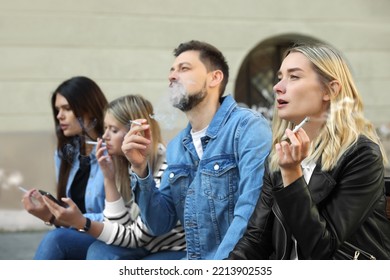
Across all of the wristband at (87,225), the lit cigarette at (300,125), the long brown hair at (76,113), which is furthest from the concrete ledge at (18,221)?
the lit cigarette at (300,125)

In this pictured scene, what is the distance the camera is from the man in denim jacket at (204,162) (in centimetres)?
161

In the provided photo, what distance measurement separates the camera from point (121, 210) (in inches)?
75.6

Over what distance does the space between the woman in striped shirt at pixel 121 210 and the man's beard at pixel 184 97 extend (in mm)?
142

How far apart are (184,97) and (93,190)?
0.50 meters

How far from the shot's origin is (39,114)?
90.2 inches

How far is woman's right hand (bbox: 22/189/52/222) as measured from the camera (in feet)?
6.45

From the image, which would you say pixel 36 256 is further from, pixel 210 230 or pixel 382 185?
pixel 382 185

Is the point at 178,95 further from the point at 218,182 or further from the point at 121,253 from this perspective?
the point at 121,253

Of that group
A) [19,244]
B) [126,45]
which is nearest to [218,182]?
[19,244]

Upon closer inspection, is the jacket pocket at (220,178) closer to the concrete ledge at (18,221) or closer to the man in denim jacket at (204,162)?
the man in denim jacket at (204,162)

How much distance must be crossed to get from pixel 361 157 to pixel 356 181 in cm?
4

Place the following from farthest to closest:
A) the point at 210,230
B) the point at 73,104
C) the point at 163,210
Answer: the point at 73,104
the point at 163,210
the point at 210,230

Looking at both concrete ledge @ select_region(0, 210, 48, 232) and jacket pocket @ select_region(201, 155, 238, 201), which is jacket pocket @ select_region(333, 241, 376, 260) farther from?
concrete ledge @ select_region(0, 210, 48, 232)

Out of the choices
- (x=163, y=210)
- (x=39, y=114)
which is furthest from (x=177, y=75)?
(x=39, y=114)
